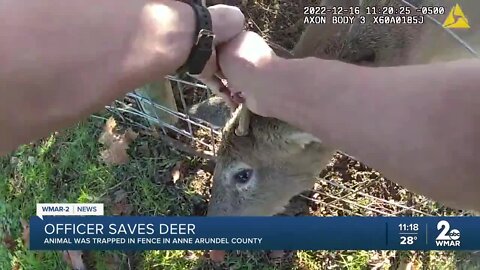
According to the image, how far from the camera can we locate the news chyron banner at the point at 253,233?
1.34 m

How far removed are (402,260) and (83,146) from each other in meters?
0.81

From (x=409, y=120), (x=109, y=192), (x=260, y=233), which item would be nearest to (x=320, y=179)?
(x=260, y=233)

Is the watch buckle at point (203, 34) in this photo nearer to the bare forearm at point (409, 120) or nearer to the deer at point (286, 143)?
the bare forearm at point (409, 120)

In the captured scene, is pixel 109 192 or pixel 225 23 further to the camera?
pixel 109 192

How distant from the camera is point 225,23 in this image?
112cm

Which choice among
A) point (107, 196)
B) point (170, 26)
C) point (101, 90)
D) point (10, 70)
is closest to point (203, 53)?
point (170, 26)

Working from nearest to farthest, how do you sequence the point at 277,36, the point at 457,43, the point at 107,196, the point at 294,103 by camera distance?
the point at 294,103 → the point at 457,43 → the point at 277,36 → the point at 107,196

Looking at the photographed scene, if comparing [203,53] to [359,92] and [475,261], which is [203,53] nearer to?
[359,92]

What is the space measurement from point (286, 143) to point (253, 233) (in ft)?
0.81

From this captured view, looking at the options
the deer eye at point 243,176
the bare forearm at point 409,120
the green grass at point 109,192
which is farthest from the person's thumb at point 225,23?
the green grass at point 109,192

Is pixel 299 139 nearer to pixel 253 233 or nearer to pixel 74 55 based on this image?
pixel 253 233

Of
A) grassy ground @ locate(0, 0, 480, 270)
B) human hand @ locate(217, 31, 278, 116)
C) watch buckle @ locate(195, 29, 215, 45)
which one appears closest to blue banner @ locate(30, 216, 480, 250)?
grassy ground @ locate(0, 0, 480, 270)

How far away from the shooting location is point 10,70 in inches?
34.8

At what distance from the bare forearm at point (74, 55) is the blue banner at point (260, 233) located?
0.39 meters
